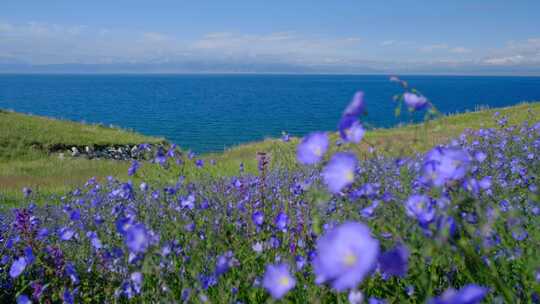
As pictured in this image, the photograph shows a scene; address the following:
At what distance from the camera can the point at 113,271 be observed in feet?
10.8

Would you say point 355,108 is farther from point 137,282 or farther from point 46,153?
point 46,153

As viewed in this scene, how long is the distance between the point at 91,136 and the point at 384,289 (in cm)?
2314

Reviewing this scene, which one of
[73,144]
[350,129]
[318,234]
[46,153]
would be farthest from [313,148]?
[73,144]

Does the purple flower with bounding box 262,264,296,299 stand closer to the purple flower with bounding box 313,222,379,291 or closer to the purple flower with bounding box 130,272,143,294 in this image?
the purple flower with bounding box 313,222,379,291

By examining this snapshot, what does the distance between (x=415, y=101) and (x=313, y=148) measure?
496 mm

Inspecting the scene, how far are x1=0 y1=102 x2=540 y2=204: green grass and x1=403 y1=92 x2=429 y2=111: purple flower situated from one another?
8.29 metres

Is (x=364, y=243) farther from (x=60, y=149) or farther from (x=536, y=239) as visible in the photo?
(x=60, y=149)

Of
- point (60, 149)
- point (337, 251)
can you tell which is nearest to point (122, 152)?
point (60, 149)

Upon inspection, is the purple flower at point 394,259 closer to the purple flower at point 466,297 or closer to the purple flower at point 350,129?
the purple flower at point 466,297

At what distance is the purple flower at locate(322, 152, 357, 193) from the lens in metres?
1.48

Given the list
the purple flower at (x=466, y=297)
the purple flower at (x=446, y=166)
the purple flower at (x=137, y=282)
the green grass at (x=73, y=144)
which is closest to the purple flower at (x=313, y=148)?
the purple flower at (x=446, y=166)

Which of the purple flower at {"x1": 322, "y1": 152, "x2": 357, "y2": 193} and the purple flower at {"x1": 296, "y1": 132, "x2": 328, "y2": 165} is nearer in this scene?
the purple flower at {"x1": 322, "y1": 152, "x2": 357, "y2": 193}

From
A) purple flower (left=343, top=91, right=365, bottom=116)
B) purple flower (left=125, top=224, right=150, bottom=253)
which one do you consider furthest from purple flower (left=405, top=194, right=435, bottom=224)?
purple flower (left=125, top=224, right=150, bottom=253)

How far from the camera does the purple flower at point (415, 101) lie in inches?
72.1
